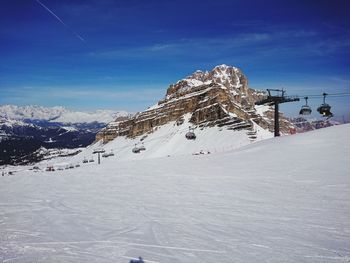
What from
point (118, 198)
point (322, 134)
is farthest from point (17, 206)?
point (322, 134)

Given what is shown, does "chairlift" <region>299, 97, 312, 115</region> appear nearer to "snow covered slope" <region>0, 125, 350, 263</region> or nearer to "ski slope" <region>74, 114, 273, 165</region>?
"snow covered slope" <region>0, 125, 350, 263</region>

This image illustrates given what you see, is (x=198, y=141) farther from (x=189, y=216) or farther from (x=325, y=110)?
(x=189, y=216)

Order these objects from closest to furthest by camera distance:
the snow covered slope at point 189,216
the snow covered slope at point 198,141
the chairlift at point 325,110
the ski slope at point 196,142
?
1. the snow covered slope at point 189,216
2. the chairlift at point 325,110
3. the snow covered slope at point 198,141
4. the ski slope at point 196,142

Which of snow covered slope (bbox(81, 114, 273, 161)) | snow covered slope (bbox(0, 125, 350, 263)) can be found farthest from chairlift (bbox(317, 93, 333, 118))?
snow covered slope (bbox(81, 114, 273, 161))

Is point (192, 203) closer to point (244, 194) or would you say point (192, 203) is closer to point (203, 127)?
point (244, 194)

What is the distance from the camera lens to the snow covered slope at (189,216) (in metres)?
10.5

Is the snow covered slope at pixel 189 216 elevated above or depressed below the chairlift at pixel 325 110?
below

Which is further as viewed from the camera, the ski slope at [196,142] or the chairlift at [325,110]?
the ski slope at [196,142]

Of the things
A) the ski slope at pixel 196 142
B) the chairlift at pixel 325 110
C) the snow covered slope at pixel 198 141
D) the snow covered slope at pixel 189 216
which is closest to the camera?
the snow covered slope at pixel 189 216

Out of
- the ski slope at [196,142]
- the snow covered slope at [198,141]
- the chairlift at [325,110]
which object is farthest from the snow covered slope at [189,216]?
the ski slope at [196,142]

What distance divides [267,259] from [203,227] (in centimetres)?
386

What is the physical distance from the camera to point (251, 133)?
438 ft

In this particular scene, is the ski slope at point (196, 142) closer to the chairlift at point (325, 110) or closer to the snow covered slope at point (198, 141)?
the snow covered slope at point (198, 141)

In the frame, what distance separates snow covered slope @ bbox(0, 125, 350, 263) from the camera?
10.5m
